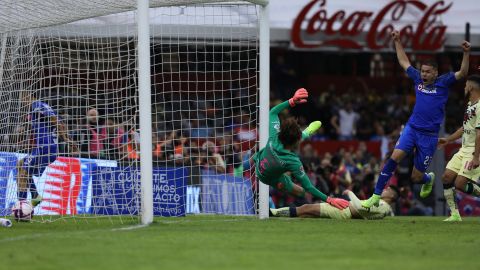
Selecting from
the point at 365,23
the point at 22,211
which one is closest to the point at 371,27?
the point at 365,23

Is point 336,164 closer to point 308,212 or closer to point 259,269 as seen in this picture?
point 308,212

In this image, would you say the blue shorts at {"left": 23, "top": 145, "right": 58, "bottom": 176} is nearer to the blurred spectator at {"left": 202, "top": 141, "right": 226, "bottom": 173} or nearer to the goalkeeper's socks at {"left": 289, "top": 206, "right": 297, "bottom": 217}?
the blurred spectator at {"left": 202, "top": 141, "right": 226, "bottom": 173}

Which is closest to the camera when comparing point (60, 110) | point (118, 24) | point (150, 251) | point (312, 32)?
point (150, 251)

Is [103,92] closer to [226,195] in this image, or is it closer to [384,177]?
[226,195]

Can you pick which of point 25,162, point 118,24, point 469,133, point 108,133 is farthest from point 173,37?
point 469,133

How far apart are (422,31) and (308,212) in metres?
17.5

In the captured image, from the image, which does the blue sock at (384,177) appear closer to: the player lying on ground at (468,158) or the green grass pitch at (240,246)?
A: the green grass pitch at (240,246)

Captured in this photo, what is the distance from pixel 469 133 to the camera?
49.7ft

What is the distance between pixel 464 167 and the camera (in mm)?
15023

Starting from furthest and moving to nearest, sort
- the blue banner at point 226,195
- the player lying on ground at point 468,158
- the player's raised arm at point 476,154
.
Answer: the blue banner at point 226,195, the player lying on ground at point 468,158, the player's raised arm at point 476,154

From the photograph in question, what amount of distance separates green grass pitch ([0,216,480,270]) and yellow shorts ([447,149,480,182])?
5.04ft

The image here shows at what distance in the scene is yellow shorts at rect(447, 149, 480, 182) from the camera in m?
15.0

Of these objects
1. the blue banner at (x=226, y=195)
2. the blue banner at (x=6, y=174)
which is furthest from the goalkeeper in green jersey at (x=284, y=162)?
the blue banner at (x=6, y=174)

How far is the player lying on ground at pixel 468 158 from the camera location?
14734mm
